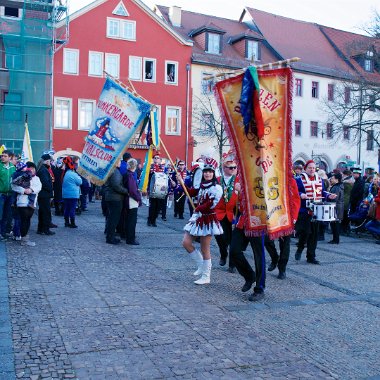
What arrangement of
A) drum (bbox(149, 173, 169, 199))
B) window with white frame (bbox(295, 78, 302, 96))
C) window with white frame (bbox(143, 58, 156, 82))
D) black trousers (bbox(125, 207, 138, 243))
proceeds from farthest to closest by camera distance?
window with white frame (bbox(295, 78, 302, 96)) < window with white frame (bbox(143, 58, 156, 82)) < drum (bbox(149, 173, 169, 199)) < black trousers (bbox(125, 207, 138, 243))

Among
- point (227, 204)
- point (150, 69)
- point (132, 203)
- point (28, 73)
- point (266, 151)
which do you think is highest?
point (150, 69)

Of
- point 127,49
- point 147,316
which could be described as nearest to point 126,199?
point 147,316

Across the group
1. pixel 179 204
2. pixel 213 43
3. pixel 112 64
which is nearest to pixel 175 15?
pixel 213 43

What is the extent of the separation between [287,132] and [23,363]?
3.83 meters

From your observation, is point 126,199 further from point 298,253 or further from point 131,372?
point 131,372

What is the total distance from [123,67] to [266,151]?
2999 cm

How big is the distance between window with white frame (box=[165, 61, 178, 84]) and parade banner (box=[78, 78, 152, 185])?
26.6 meters

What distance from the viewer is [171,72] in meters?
36.8

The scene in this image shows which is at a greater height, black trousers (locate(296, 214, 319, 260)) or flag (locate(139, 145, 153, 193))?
flag (locate(139, 145, 153, 193))

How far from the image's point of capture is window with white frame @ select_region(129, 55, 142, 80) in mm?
35344

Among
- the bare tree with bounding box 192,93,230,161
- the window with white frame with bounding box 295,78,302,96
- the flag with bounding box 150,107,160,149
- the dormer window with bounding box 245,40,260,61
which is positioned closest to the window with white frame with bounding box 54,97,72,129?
the bare tree with bounding box 192,93,230,161

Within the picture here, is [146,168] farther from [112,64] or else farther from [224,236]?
[112,64]

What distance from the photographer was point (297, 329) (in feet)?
19.2

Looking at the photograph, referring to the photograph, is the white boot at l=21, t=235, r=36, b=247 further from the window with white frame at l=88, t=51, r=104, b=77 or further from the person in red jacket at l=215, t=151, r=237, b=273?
the window with white frame at l=88, t=51, r=104, b=77
